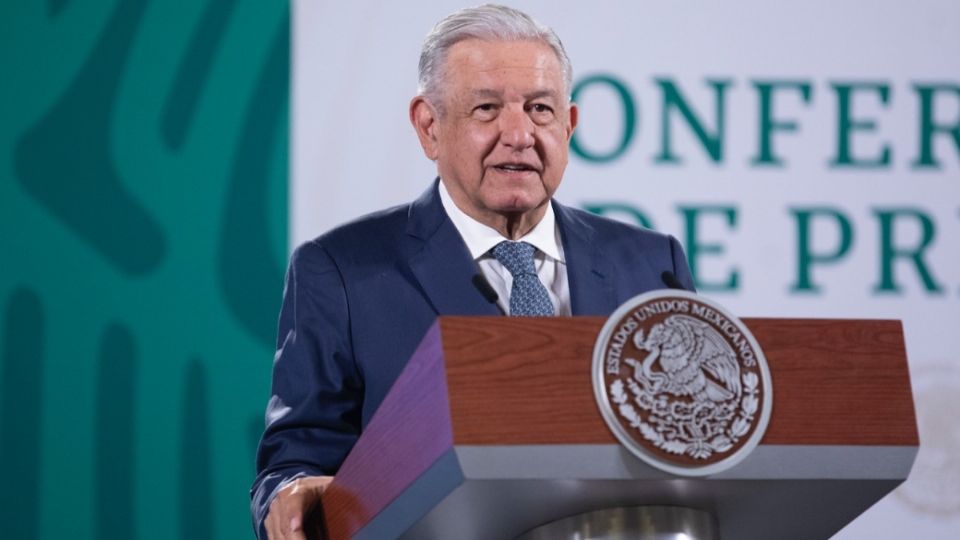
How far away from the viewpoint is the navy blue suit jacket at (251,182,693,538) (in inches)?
70.3

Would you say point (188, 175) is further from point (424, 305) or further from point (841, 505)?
point (841, 505)

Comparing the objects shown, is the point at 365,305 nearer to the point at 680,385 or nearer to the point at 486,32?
the point at 486,32

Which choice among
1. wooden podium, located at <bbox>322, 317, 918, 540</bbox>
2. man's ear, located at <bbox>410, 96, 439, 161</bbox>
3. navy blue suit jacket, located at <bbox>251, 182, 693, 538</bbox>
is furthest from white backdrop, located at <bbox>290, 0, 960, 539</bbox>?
wooden podium, located at <bbox>322, 317, 918, 540</bbox>

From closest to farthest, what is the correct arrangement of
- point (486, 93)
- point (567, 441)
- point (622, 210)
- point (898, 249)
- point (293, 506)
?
point (567, 441) → point (293, 506) → point (486, 93) → point (622, 210) → point (898, 249)

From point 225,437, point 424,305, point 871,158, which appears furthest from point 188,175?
point 871,158

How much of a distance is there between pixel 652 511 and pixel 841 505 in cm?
21

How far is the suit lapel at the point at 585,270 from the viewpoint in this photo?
1869mm

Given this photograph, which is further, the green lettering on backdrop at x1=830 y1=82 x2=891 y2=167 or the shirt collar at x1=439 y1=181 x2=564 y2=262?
the green lettering on backdrop at x1=830 y1=82 x2=891 y2=167

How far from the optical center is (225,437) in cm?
294

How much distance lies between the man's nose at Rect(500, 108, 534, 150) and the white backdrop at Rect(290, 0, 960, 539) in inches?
43.7

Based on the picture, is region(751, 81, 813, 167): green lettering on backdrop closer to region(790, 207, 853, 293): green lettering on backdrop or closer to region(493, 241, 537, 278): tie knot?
region(790, 207, 853, 293): green lettering on backdrop

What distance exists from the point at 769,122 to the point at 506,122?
4.62 ft

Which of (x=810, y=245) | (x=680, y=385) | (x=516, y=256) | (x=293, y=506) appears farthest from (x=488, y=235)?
(x=810, y=245)

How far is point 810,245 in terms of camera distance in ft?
10.3
